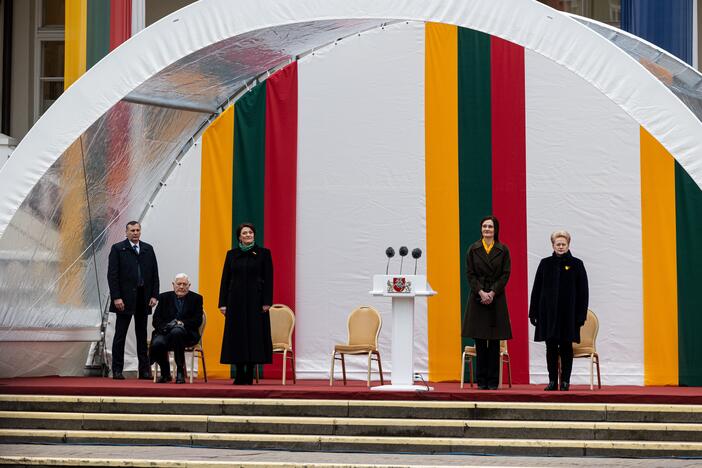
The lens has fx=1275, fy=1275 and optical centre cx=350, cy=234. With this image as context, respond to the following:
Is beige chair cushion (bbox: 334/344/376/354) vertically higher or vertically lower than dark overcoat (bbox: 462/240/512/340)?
lower

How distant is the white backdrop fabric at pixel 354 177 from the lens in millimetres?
12484

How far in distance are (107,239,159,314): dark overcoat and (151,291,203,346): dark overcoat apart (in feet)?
1.17

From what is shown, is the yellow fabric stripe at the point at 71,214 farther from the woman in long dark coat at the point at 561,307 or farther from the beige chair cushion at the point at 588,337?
the beige chair cushion at the point at 588,337

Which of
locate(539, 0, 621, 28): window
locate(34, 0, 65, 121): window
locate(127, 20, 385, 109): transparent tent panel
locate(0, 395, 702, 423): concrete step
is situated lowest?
locate(0, 395, 702, 423): concrete step

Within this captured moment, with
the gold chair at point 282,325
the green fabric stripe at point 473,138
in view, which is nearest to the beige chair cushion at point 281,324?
the gold chair at point 282,325

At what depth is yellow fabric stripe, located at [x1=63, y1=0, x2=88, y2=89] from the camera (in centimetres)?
1321

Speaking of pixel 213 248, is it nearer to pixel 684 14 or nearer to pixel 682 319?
pixel 682 319

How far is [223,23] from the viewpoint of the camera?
34.8 ft

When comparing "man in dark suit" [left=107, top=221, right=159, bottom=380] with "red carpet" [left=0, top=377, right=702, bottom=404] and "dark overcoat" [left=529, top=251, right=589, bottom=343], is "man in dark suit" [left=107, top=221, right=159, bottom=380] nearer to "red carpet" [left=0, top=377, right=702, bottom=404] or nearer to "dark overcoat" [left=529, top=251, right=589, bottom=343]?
"red carpet" [left=0, top=377, right=702, bottom=404]

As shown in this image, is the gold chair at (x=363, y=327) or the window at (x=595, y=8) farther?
the window at (x=595, y=8)

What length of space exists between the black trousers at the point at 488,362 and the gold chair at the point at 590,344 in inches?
36.7

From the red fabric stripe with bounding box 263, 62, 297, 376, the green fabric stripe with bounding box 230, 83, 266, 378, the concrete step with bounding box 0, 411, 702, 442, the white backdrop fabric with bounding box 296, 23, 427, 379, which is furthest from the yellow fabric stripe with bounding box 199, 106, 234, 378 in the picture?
the concrete step with bounding box 0, 411, 702, 442

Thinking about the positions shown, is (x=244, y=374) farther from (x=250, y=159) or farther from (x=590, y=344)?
(x=590, y=344)

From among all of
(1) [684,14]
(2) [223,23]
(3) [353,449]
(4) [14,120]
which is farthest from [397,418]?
(4) [14,120]
